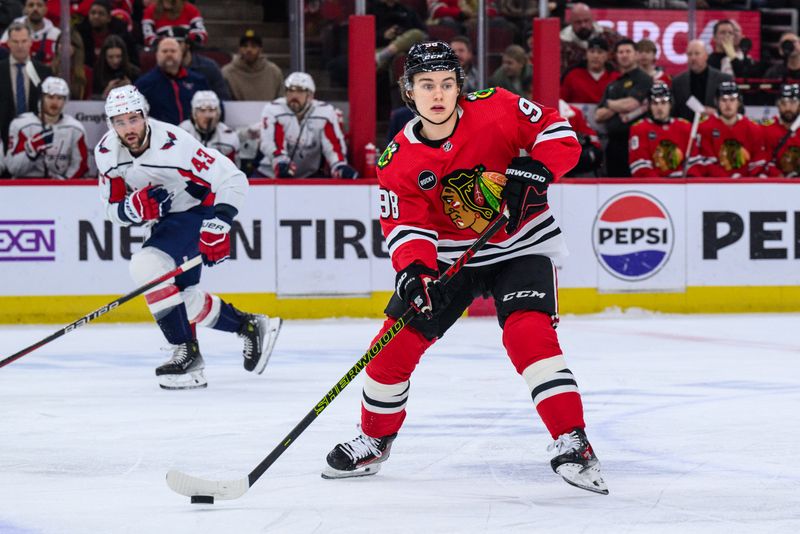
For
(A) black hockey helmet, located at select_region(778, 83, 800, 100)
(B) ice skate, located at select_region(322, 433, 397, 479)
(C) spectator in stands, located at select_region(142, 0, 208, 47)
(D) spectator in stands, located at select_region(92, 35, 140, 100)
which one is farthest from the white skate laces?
(A) black hockey helmet, located at select_region(778, 83, 800, 100)

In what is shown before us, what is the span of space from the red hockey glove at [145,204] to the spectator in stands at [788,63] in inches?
214

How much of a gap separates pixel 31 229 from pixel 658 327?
370 cm

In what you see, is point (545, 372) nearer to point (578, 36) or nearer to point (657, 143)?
point (657, 143)

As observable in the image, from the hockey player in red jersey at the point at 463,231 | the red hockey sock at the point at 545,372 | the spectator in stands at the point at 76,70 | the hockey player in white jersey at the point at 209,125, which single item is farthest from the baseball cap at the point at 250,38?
the red hockey sock at the point at 545,372

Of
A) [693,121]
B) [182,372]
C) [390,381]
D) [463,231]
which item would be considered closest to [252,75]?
[693,121]

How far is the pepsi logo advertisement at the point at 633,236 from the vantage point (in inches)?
313

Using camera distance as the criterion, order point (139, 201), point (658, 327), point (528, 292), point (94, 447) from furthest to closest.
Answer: point (658, 327) → point (139, 201) → point (94, 447) → point (528, 292)

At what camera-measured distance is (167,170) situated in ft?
16.8

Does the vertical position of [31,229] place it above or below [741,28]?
below

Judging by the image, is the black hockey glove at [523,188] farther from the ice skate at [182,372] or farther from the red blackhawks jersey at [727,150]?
the red blackhawks jersey at [727,150]

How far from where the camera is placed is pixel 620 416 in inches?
168

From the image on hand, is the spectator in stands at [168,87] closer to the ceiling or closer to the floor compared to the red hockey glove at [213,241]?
closer to the ceiling

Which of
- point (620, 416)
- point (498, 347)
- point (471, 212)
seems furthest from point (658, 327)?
point (471, 212)

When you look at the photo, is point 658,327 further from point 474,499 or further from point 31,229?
point 474,499
